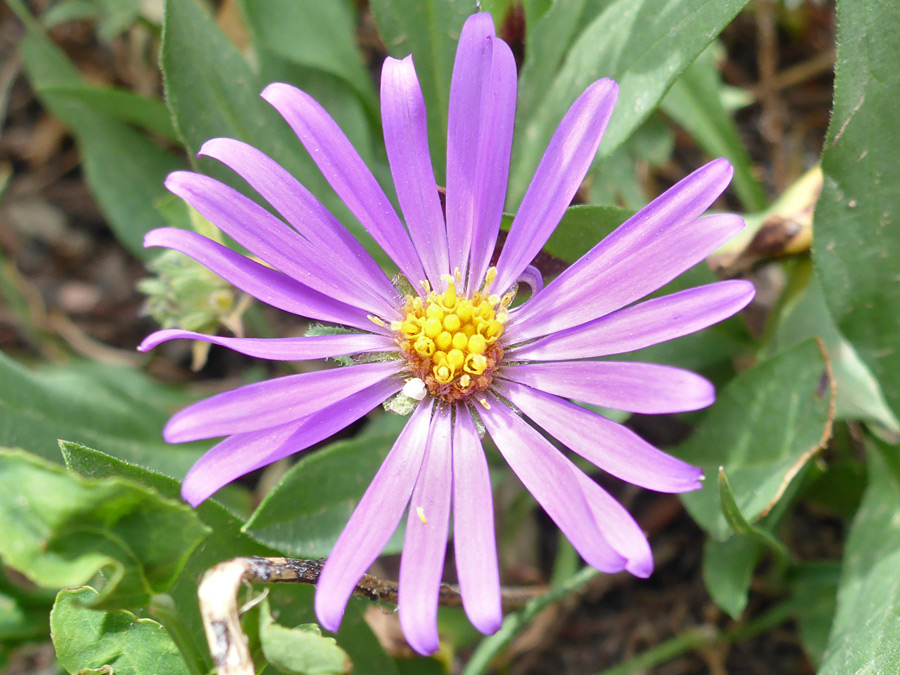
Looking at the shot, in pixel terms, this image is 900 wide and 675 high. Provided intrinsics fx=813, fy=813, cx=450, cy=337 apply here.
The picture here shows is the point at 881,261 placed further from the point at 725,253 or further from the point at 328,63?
the point at 328,63

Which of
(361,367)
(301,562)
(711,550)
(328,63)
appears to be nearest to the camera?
(301,562)

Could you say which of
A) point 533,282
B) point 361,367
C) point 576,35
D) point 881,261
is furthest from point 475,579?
point 576,35

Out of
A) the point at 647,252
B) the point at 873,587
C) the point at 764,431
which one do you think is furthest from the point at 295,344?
the point at 873,587

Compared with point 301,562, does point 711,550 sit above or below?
below

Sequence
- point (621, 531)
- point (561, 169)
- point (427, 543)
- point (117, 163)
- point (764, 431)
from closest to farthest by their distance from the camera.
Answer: point (621, 531) < point (427, 543) < point (561, 169) < point (764, 431) < point (117, 163)

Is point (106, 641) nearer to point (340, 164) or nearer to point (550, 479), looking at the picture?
point (550, 479)

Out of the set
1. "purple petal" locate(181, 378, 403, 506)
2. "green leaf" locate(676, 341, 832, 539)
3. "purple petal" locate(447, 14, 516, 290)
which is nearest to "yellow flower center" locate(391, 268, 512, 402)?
"purple petal" locate(447, 14, 516, 290)

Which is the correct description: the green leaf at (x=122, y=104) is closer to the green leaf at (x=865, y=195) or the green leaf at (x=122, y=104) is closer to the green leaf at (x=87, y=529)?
the green leaf at (x=87, y=529)
